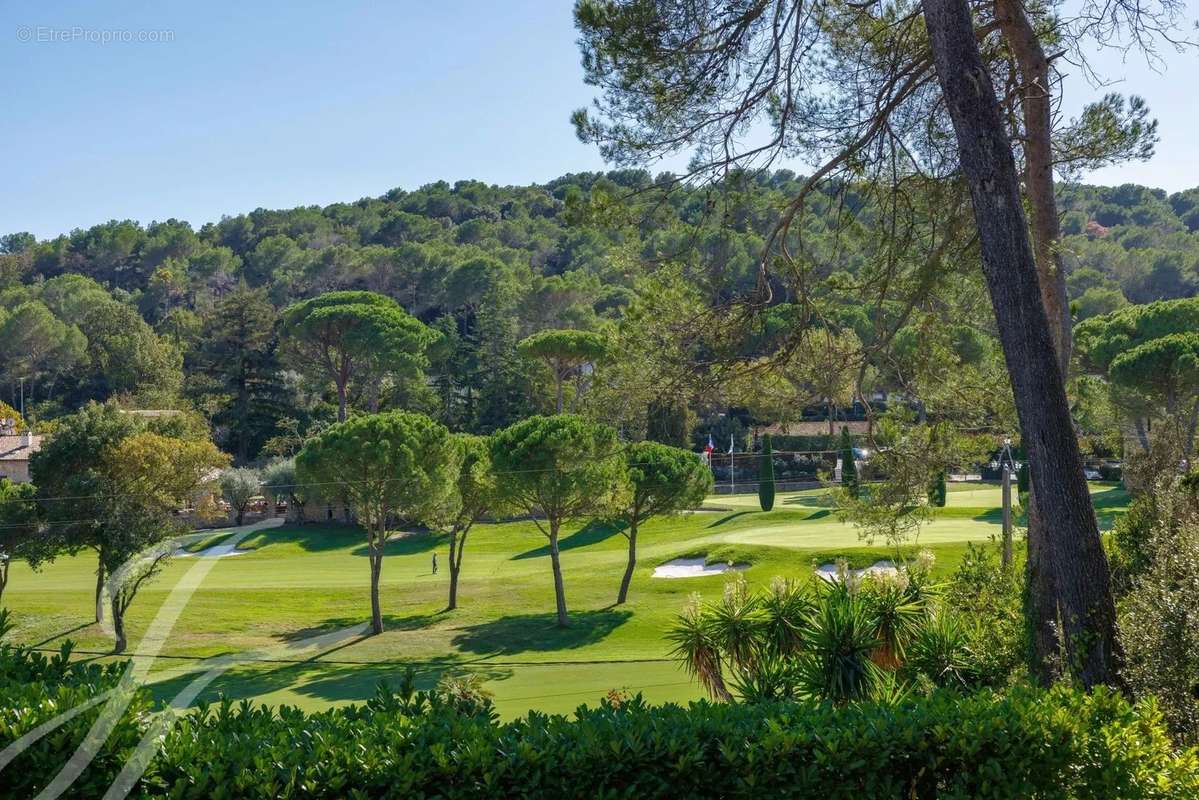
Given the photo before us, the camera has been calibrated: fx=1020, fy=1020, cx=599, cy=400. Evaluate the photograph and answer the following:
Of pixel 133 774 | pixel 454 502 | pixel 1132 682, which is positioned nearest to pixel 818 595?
pixel 1132 682

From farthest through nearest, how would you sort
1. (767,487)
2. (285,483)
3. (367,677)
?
1. (285,483)
2. (767,487)
3. (367,677)

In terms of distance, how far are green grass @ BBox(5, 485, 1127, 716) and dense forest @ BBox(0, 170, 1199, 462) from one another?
4.78 meters

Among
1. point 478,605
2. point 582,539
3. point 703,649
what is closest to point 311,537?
point 582,539

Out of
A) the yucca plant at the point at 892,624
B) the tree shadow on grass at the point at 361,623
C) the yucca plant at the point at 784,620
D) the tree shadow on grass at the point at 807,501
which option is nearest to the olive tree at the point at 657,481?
the tree shadow on grass at the point at 361,623

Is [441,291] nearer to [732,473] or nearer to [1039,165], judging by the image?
[732,473]

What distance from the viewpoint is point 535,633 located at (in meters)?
24.3

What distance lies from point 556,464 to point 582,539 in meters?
12.1

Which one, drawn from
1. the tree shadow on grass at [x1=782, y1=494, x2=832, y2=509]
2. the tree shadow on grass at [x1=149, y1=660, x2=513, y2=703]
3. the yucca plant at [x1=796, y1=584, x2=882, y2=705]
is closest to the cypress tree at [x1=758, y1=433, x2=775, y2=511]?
the tree shadow on grass at [x1=782, y1=494, x2=832, y2=509]

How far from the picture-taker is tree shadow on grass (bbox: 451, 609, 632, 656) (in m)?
23.0

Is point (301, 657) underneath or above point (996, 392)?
underneath

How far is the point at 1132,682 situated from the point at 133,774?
5.34m

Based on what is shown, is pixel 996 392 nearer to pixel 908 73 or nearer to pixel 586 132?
pixel 908 73

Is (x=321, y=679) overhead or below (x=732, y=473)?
below

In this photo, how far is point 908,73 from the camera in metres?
9.73
